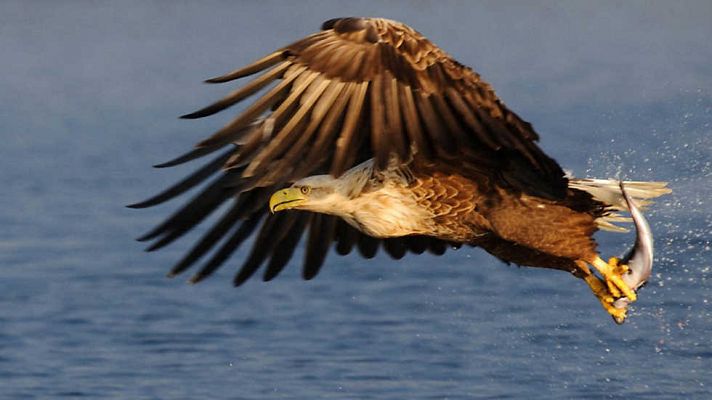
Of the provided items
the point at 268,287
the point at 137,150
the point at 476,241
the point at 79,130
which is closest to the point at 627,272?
the point at 476,241

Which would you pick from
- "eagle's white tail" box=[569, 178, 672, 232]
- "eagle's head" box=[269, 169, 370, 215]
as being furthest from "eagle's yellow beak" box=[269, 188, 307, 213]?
"eagle's white tail" box=[569, 178, 672, 232]

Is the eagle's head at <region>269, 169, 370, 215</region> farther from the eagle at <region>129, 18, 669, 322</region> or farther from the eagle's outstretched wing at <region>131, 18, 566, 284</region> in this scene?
the eagle's outstretched wing at <region>131, 18, 566, 284</region>

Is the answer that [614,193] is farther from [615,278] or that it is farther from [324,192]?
[324,192]

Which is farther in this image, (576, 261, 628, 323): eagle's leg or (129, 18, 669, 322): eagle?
(576, 261, 628, 323): eagle's leg

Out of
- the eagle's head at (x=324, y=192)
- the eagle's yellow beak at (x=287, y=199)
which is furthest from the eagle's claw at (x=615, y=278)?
the eagle's yellow beak at (x=287, y=199)

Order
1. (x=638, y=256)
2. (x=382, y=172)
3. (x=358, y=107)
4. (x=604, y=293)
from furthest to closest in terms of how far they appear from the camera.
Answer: (x=604, y=293), (x=638, y=256), (x=382, y=172), (x=358, y=107)

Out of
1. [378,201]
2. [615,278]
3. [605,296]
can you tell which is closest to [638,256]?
[615,278]

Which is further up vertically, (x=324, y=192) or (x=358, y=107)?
(x=358, y=107)

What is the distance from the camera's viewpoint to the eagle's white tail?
6172 millimetres

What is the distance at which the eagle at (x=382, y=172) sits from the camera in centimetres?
539

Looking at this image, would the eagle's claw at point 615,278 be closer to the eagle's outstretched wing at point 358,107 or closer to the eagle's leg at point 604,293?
the eagle's leg at point 604,293

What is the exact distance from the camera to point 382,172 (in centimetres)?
588

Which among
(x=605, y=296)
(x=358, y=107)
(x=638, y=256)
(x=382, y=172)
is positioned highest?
(x=358, y=107)

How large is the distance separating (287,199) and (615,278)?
1.23m
